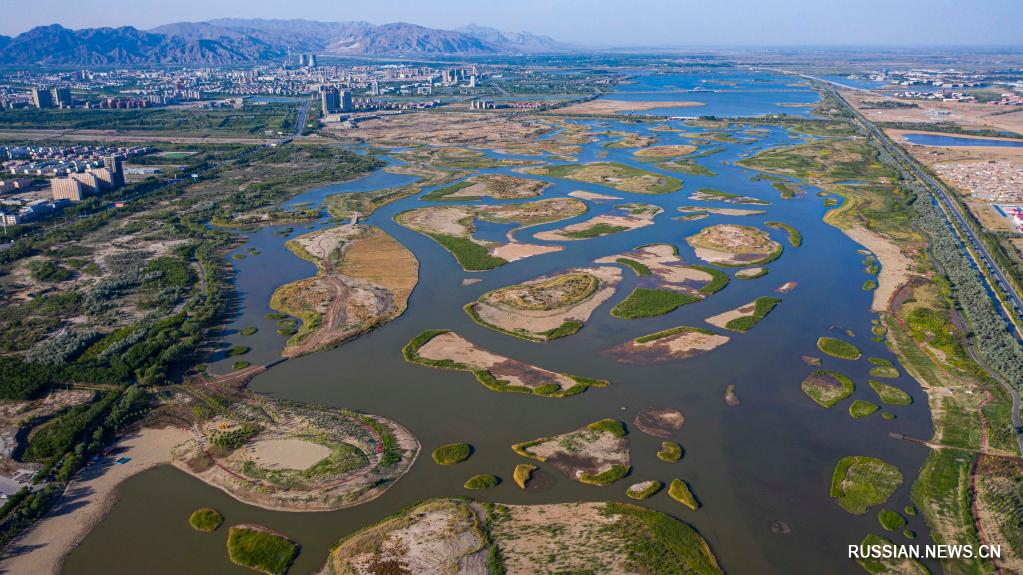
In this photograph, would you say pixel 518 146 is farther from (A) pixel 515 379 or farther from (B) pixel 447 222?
(A) pixel 515 379

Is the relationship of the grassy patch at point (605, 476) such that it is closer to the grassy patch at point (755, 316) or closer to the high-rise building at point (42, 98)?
the grassy patch at point (755, 316)

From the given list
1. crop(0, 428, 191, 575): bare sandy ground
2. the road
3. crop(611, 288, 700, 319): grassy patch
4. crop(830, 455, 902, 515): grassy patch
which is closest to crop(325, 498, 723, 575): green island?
crop(830, 455, 902, 515): grassy patch

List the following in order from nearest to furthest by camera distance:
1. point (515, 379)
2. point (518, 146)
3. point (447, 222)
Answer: point (515, 379) < point (447, 222) < point (518, 146)

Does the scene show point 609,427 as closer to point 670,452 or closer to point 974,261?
point 670,452

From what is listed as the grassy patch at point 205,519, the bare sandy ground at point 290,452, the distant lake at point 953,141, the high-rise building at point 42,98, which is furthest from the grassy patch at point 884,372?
the high-rise building at point 42,98

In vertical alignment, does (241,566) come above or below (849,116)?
below

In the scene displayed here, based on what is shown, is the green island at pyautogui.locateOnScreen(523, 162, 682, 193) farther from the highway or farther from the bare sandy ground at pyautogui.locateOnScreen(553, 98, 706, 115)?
the bare sandy ground at pyautogui.locateOnScreen(553, 98, 706, 115)

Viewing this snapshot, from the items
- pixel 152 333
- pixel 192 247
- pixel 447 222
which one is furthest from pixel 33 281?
pixel 447 222

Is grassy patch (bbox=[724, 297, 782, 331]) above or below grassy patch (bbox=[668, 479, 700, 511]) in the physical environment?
above
